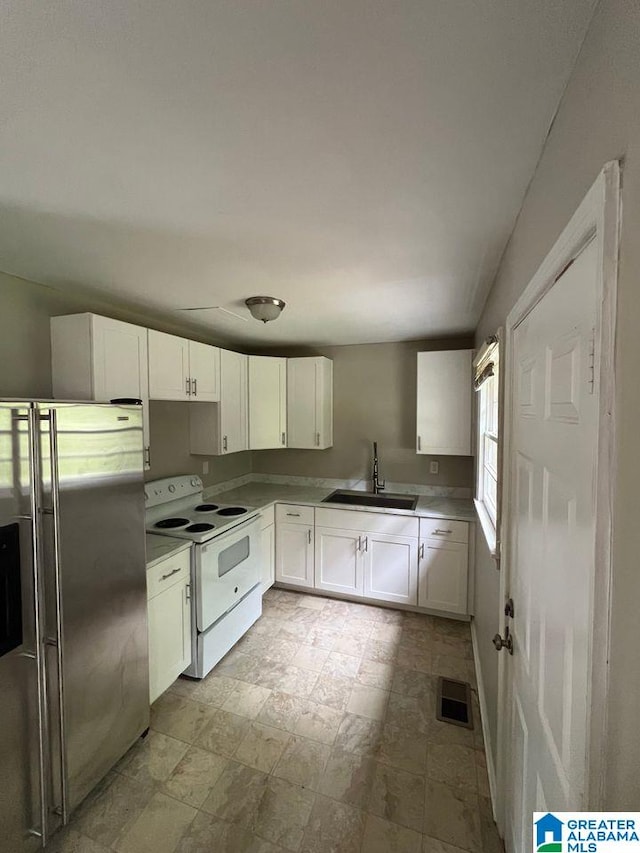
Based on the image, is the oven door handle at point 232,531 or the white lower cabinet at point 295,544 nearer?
the oven door handle at point 232,531

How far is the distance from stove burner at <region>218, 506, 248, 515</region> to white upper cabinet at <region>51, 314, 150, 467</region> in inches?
46.5

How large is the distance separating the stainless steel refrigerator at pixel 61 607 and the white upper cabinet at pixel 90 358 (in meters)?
0.45

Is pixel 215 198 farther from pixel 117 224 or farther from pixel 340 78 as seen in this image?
pixel 340 78

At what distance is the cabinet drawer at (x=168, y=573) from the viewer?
1850 mm

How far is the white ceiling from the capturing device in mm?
607

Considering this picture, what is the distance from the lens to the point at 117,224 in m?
1.29

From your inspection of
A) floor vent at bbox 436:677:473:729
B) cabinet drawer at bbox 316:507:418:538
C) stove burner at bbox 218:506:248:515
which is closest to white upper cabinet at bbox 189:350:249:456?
stove burner at bbox 218:506:248:515

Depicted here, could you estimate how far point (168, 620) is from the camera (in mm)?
1955

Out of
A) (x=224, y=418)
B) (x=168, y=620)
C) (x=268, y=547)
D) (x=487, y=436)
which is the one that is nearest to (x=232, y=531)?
(x=168, y=620)

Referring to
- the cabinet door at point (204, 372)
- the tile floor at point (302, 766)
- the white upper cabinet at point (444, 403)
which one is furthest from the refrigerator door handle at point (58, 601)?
the white upper cabinet at point (444, 403)

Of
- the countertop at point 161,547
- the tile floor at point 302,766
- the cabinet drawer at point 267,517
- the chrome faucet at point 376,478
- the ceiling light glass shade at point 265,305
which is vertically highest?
the ceiling light glass shade at point 265,305

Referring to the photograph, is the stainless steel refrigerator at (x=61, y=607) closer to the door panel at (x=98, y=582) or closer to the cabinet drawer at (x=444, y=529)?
the door panel at (x=98, y=582)

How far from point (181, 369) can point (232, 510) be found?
1.19 meters

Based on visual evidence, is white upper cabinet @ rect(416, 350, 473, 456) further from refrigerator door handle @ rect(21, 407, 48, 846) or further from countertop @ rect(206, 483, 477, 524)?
refrigerator door handle @ rect(21, 407, 48, 846)
